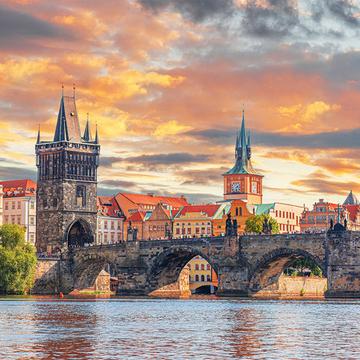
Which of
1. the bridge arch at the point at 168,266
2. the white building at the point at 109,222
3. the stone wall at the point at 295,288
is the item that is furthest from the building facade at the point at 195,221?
the bridge arch at the point at 168,266

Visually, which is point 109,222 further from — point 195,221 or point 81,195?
point 81,195

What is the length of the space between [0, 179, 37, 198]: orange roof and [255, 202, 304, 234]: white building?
127ft

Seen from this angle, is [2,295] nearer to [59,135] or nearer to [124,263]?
[124,263]

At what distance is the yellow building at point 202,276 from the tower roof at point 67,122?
27.0 metres

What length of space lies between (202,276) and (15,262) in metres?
46.4

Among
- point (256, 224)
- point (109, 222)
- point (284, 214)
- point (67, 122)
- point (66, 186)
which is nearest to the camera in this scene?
point (66, 186)

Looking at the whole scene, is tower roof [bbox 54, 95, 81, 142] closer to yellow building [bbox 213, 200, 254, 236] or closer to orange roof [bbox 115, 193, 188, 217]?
yellow building [bbox 213, 200, 254, 236]

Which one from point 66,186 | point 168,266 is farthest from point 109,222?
point 168,266

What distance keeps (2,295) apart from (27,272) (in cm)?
623

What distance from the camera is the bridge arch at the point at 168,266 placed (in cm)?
13064

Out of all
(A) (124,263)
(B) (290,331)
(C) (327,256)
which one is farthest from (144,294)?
(B) (290,331)

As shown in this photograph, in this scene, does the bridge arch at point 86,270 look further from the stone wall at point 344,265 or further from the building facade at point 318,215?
the building facade at point 318,215

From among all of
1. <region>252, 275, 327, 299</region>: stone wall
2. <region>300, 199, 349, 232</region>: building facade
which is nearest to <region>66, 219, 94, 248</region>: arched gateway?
<region>252, 275, 327, 299</region>: stone wall

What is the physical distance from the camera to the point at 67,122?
15238 cm
